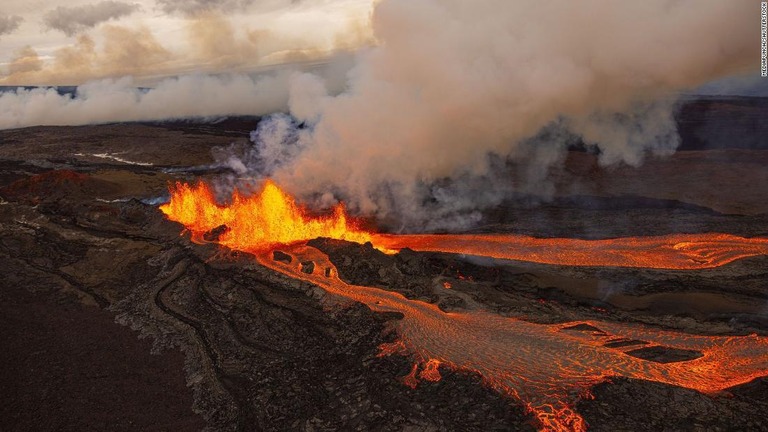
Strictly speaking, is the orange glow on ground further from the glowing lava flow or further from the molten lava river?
the glowing lava flow

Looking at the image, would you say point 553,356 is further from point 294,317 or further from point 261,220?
point 261,220

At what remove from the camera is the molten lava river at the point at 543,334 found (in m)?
11.0

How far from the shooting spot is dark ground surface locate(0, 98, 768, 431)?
10586 millimetres

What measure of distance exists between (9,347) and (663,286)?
68.5 feet

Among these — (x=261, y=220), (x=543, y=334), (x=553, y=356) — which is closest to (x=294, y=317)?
(x=543, y=334)

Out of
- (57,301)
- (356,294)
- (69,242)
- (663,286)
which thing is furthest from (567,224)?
(69,242)

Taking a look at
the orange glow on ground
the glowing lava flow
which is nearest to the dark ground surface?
the glowing lava flow

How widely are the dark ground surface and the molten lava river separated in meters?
0.48

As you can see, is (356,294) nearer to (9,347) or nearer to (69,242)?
(9,347)

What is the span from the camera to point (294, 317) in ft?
48.7

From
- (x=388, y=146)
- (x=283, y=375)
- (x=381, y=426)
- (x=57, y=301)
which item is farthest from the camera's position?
(x=388, y=146)

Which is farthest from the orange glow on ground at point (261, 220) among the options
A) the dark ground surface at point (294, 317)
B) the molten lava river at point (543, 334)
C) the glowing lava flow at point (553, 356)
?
the glowing lava flow at point (553, 356)

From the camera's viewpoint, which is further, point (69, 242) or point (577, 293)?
point (69, 242)

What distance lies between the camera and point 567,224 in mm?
22141
